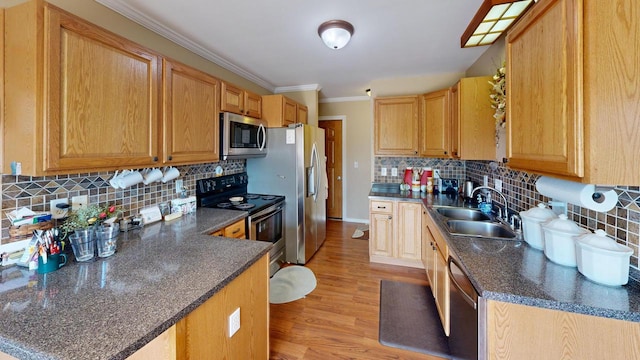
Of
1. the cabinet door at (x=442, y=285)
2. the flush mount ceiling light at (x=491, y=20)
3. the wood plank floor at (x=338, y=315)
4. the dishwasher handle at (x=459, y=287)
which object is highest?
the flush mount ceiling light at (x=491, y=20)

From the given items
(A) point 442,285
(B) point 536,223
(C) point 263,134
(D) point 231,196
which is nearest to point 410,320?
(A) point 442,285

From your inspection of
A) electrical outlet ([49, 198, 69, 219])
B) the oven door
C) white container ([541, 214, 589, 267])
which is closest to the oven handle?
the oven door

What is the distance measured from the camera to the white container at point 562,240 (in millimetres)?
1208

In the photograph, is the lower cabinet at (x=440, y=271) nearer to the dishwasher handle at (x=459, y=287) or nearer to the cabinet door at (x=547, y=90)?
the dishwasher handle at (x=459, y=287)

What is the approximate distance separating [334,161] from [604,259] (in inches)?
176

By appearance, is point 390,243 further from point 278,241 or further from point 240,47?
point 240,47

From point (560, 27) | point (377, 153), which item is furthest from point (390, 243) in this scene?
point (560, 27)

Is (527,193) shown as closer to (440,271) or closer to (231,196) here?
(440,271)

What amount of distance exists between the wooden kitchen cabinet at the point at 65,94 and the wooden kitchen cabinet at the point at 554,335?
2004 millimetres

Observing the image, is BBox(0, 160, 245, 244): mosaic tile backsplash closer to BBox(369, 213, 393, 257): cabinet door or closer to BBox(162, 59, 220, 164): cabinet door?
BBox(162, 59, 220, 164): cabinet door

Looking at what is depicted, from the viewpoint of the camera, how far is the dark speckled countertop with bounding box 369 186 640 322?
94cm

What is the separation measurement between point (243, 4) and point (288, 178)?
1774 mm

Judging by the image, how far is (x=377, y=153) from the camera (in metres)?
3.42

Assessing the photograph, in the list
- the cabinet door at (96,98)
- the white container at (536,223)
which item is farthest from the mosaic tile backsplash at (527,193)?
the cabinet door at (96,98)
